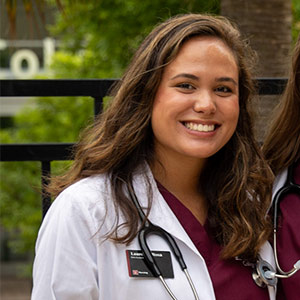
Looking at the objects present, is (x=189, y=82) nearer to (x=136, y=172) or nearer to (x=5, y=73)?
(x=136, y=172)

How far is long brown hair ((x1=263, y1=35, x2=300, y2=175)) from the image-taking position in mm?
2557

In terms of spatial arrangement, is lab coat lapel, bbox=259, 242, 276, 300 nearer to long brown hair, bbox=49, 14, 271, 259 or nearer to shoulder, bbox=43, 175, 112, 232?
long brown hair, bbox=49, 14, 271, 259

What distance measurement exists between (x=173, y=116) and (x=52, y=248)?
1.68 ft

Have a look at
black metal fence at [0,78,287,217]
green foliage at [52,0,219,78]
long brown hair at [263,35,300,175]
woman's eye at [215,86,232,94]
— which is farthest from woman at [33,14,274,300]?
green foliage at [52,0,219,78]

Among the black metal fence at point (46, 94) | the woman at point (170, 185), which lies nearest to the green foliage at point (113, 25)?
the black metal fence at point (46, 94)

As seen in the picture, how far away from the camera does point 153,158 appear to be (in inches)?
91.4

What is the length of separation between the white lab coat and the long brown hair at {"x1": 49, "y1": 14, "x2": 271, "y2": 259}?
58mm

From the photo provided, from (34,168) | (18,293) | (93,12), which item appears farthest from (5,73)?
(93,12)

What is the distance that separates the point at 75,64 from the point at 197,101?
7.38 m

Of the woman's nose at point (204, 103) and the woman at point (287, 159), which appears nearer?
the woman's nose at point (204, 103)

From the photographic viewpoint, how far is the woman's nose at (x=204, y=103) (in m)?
2.18

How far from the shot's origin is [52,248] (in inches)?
81.9

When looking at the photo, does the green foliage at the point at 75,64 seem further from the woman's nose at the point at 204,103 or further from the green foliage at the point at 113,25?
the woman's nose at the point at 204,103

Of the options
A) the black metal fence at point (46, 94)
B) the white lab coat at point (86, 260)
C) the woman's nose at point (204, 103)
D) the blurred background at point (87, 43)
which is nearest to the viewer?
the white lab coat at point (86, 260)
